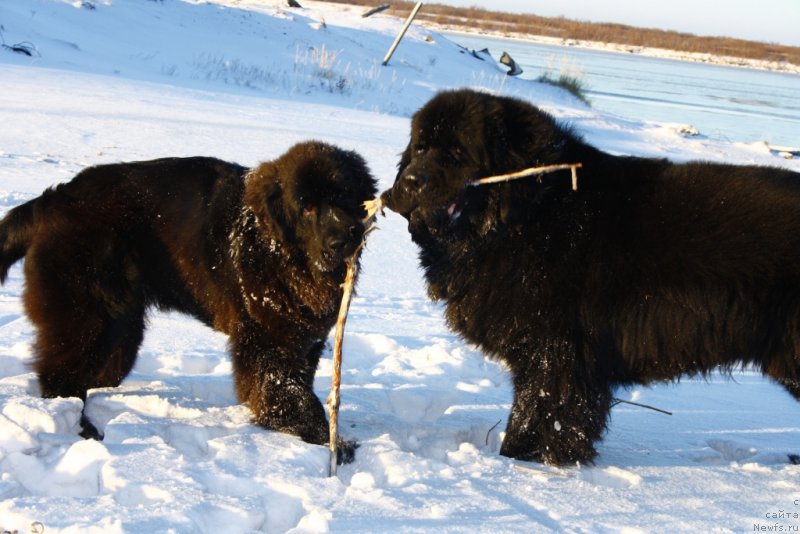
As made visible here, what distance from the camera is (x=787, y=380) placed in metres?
3.83

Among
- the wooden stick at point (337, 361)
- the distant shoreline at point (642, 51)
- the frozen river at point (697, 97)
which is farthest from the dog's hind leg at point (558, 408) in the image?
the distant shoreline at point (642, 51)

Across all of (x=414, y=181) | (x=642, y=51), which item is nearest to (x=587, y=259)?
(x=414, y=181)

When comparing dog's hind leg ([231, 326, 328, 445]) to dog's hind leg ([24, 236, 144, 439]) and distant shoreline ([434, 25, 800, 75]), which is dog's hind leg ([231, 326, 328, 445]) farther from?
distant shoreline ([434, 25, 800, 75])

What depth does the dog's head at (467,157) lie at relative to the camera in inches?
147

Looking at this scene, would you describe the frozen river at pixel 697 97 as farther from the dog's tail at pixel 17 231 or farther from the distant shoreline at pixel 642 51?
the dog's tail at pixel 17 231

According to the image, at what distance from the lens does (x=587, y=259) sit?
379 cm

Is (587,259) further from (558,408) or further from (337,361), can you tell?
(337,361)

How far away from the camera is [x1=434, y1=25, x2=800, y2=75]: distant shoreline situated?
50781 mm

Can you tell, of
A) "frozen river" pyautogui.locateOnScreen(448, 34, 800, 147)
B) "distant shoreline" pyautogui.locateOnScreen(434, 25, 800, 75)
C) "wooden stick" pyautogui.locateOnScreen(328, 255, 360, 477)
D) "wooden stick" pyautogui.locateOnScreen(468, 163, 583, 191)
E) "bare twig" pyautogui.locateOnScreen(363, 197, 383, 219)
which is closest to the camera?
"wooden stick" pyautogui.locateOnScreen(328, 255, 360, 477)

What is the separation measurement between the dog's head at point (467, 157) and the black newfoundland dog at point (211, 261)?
0.35m

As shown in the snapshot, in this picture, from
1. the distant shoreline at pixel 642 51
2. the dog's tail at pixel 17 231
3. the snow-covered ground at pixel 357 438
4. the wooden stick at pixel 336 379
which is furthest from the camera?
the distant shoreline at pixel 642 51

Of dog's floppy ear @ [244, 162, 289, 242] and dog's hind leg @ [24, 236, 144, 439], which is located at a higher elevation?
dog's floppy ear @ [244, 162, 289, 242]

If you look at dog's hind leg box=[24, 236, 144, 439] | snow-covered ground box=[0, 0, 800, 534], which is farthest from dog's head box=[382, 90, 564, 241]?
dog's hind leg box=[24, 236, 144, 439]

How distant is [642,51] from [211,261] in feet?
189
